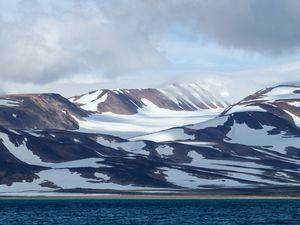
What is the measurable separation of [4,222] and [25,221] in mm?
3636

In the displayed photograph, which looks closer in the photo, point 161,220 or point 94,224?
point 94,224

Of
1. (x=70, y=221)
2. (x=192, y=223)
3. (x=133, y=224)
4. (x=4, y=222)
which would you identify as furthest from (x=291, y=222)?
(x=4, y=222)

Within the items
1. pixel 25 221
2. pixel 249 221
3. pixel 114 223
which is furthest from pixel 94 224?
pixel 249 221

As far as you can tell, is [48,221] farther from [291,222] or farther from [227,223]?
[291,222]

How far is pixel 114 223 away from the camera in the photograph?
124 metres

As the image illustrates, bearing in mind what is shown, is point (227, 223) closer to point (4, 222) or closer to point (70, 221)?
point (70, 221)

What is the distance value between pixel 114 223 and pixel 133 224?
376cm

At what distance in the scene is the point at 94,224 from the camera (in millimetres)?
121750

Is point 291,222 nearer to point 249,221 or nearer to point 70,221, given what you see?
point 249,221

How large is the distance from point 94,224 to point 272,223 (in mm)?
24252

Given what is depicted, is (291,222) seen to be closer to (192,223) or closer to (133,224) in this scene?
(192,223)

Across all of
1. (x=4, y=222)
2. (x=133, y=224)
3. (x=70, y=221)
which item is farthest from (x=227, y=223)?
(x=4, y=222)

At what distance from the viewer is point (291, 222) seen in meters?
124

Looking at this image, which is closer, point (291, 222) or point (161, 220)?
point (291, 222)
